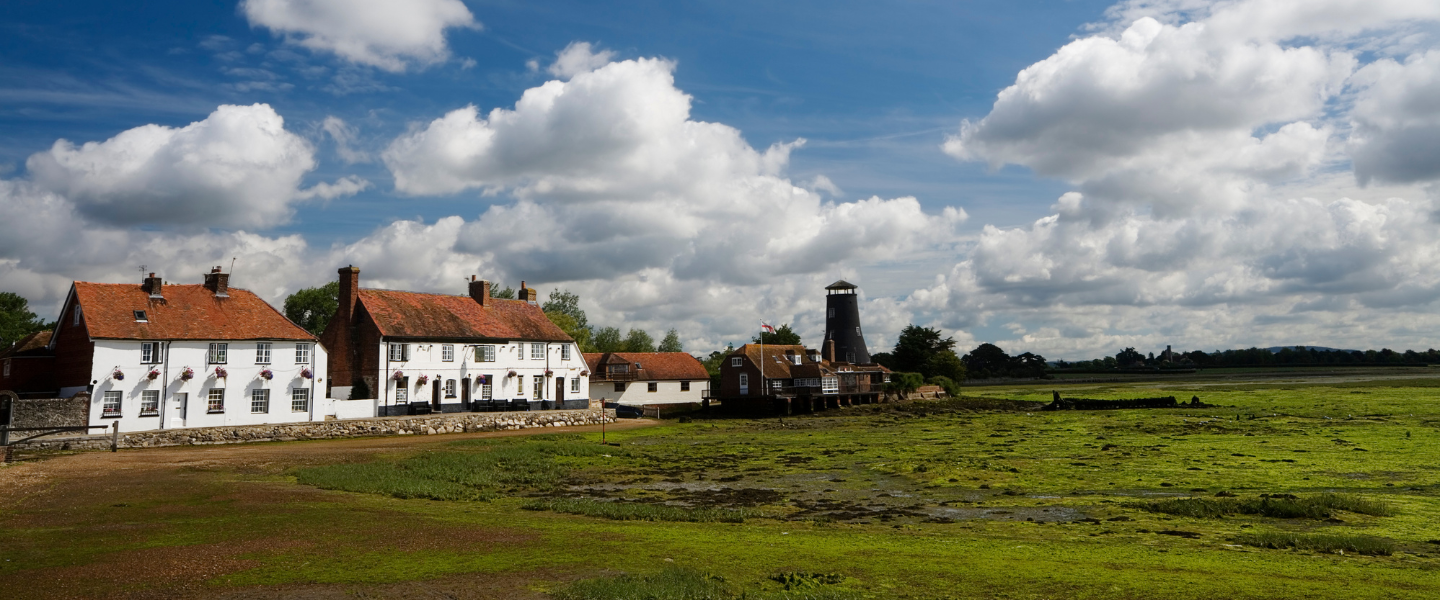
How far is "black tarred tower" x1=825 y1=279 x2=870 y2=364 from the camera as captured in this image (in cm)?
9288

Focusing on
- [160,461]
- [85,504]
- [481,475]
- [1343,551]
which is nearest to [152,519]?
[85,504]

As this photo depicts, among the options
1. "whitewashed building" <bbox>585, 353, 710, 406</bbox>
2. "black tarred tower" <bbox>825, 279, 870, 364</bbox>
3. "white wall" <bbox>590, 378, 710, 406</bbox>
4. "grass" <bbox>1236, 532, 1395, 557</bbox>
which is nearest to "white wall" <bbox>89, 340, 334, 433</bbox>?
"white wall" <bbox>590, 378, 710, 406</bbox>

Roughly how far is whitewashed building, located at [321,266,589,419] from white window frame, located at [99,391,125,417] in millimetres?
10057

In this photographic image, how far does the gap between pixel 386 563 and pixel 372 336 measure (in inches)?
1533

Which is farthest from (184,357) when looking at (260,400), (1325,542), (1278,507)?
(1325,542)

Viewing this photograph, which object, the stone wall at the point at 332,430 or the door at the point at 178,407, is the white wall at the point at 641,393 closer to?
the stone wall at the point at 332,430

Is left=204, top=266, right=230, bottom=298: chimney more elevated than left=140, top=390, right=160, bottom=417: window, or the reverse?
left=204, top=266, right=230, bottom=298: chimney

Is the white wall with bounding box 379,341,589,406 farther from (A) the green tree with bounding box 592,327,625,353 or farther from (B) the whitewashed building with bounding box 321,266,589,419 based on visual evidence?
(A) the green tree with bounding box 592,327,625,353

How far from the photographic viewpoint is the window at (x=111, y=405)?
36.5 meters

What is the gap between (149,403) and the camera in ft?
125

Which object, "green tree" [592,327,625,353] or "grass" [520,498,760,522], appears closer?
"grass" [520,498,760,522]

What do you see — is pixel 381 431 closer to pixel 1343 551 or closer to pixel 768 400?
pixel 768 400

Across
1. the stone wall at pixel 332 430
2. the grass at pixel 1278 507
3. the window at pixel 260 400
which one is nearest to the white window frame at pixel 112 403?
the stone wall at pixel 332 430

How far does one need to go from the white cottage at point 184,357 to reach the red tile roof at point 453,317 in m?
5.80
